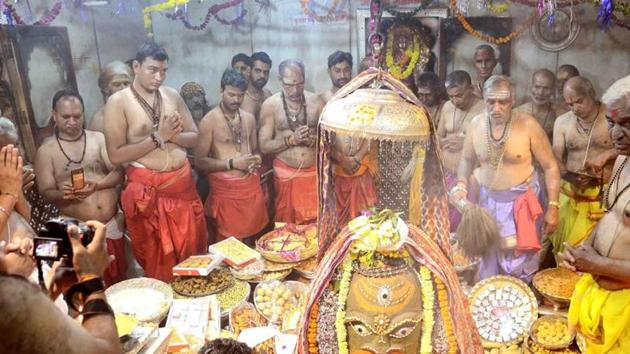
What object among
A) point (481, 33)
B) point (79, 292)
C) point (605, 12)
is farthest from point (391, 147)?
point (79, 292)

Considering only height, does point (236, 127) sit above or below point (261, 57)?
below

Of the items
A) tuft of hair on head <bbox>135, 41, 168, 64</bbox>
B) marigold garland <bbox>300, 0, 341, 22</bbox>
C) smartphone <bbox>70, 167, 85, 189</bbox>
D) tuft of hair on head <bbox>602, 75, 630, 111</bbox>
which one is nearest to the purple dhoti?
tuft of hair on head <bbox>602, 75, 630, 111</bbox>

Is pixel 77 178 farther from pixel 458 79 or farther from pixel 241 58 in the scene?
pixel 458 79

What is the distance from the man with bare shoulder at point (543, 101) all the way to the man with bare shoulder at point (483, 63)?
419mm

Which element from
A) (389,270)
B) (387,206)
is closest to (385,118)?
(389,270)

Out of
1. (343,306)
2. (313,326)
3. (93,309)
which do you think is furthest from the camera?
(313,326)

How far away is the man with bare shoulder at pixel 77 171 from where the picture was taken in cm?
517

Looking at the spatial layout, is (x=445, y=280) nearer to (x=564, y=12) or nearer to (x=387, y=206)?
(x=387, y=206)

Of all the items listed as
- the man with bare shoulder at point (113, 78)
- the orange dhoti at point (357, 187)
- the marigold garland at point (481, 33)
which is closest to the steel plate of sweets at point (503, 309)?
the orange dhoti at point (357, 187)

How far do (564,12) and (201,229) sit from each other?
4.41 meters

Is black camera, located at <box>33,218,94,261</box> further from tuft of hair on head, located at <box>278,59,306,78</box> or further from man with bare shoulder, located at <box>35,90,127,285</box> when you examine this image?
tuft of hair on head, located at <box>278,59,306,78</box>

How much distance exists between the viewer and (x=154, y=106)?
18.2 ft

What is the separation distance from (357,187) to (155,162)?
2181 millimetres

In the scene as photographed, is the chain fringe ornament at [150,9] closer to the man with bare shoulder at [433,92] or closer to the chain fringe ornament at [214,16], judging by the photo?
the chain fringe ornament at [214,16]
